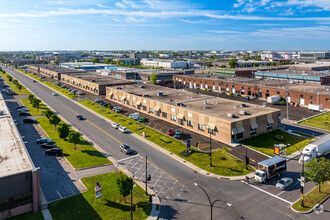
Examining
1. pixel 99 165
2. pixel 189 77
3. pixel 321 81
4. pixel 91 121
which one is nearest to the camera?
pixel 99 165

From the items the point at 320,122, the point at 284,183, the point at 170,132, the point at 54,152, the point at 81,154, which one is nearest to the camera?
the point at 284,183

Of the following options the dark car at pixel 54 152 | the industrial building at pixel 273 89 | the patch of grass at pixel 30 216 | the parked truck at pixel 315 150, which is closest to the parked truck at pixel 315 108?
the industrial building at pixel 273 89

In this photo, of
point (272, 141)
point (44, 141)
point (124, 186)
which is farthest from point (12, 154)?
point (272, 141)

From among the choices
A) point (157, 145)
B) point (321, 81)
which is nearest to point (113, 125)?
point (157, 145)

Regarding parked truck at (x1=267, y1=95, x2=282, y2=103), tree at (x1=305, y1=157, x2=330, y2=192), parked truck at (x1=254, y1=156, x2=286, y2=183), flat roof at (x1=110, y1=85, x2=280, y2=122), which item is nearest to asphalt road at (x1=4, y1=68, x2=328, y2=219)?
parked truck at (x1=254, y1=156, x2=286, y2=183)

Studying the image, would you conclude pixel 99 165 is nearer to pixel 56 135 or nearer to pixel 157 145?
pixel 157 145

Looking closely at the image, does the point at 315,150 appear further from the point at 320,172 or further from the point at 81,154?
the point at 81,154

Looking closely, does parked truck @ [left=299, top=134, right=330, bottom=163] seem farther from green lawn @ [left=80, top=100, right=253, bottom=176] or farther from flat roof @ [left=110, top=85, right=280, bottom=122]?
flat roof @ [left=110, top=85, right=280, bottom=122]
